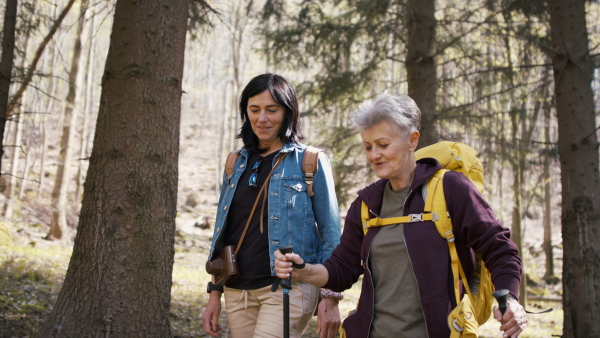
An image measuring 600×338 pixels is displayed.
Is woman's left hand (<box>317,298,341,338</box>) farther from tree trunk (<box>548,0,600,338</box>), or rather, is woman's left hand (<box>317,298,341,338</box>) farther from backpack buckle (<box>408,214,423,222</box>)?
tree trunk (<box>548,0,600,338</box>)

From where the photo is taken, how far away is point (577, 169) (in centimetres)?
619

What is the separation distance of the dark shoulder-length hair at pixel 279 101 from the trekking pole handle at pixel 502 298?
159cm

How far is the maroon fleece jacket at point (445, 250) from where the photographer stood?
6.58 ft

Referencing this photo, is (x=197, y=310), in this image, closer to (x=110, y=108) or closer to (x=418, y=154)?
(x=110, y=108)

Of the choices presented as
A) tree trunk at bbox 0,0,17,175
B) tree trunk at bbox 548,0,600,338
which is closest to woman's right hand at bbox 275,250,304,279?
tree trunk at bbox 0,0,17,175

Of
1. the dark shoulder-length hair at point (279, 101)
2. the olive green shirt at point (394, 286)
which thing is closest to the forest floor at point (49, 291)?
the dark shoulder-length hair at point (279, 101)

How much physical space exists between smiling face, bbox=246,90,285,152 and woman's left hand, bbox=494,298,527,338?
5.38 feet

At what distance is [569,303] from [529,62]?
147 inches

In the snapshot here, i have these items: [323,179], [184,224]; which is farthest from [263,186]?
[184,224]

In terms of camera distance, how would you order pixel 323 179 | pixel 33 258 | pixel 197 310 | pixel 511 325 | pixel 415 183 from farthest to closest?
1. pixel 33 258
2. pixel 197 310
3. pixel 323 179
4. pixel 415 183
5. pixel 511 325

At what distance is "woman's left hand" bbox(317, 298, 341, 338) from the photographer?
2686 millimetres

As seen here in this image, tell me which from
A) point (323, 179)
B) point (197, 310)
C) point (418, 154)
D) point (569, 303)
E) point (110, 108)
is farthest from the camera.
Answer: point (197, 310)

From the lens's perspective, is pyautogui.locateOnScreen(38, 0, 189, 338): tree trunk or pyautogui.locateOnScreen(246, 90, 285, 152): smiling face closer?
pyautogui.locateOnScreen(246, 90, 285, 152): smiling face

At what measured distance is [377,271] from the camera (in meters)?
2.29
